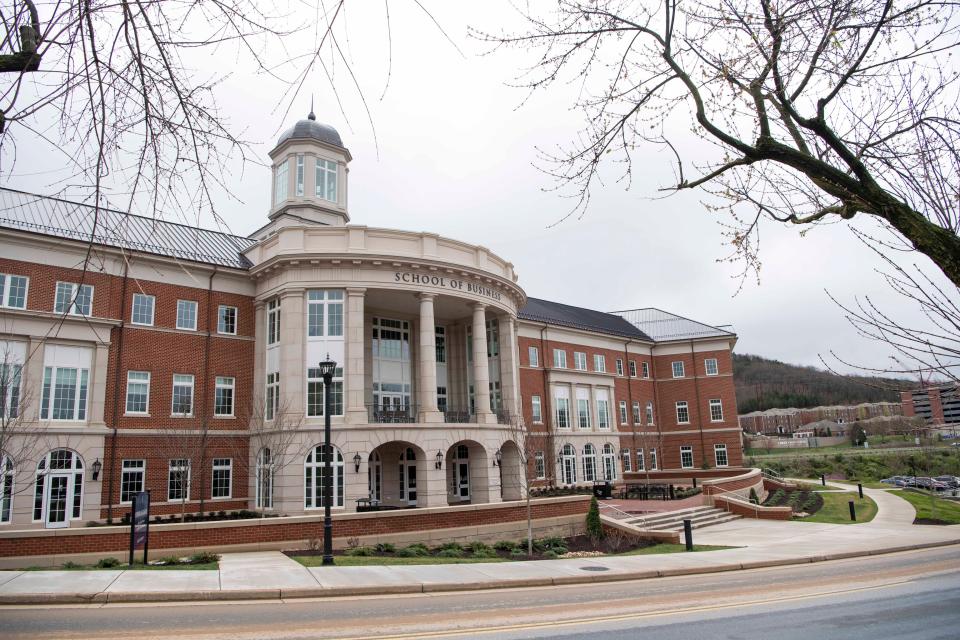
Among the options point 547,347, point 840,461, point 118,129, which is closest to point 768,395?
point 840,461

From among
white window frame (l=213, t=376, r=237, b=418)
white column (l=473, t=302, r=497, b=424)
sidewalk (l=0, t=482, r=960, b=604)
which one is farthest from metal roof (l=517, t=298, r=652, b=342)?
sidewalk (l=0, t=482, r=960, b=604)

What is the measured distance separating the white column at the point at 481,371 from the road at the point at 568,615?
57.8 feet

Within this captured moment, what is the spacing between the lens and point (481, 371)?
32.4m

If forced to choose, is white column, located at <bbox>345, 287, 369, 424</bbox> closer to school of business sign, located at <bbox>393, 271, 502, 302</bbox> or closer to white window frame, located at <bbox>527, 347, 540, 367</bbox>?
school of business sign, located at <bbox>393, 271, 502, 302</bbox>

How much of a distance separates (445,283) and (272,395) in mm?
9454

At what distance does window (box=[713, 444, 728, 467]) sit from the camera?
54.0 m

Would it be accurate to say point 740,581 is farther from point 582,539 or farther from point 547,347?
point 547,347

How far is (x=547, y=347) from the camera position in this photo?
157 ft

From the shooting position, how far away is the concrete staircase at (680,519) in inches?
1085

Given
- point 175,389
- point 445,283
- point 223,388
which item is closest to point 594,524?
point 445,283

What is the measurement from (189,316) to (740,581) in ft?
82.1

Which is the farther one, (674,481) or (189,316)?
(674,481)

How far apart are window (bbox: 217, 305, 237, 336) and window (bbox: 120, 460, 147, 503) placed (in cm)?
677

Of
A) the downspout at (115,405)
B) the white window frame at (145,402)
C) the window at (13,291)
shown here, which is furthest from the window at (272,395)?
the window at (13,291)
